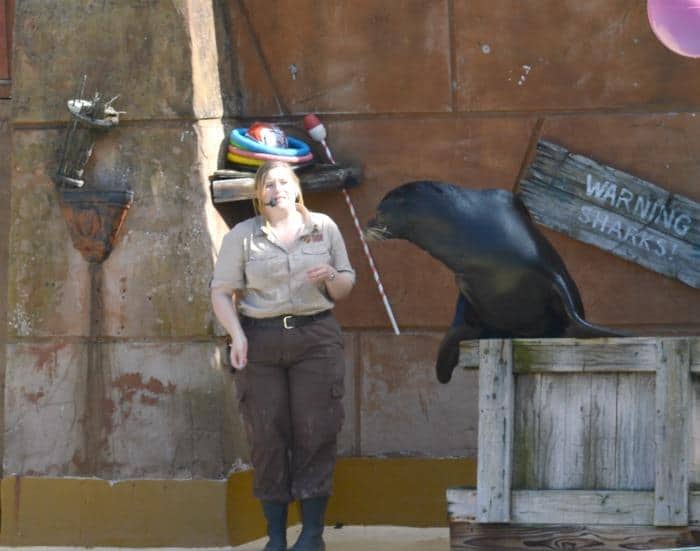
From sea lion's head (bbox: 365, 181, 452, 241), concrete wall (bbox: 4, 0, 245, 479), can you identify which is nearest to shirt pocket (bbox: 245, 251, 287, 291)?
sea lion's head (bbox: 365, 181, 452, 241)

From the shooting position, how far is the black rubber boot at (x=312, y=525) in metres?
→ 5.88

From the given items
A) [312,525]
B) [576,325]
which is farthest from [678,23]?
[312,525]

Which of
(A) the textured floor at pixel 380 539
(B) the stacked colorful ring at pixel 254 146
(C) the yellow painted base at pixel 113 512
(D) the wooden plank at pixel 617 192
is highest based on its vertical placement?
(B) the stacked colorful ring at pixel 254 146

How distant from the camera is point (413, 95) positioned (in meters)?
6.98

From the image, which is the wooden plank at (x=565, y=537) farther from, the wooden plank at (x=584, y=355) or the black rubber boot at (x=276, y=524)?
the black rubber boot at (x=276, y=524)

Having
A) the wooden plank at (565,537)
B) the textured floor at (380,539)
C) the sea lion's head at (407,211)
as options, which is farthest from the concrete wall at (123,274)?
the wooden plank at (565,537)

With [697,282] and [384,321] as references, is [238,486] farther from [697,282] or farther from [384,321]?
[697,282]

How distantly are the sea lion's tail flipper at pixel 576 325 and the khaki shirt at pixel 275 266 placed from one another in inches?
33.6

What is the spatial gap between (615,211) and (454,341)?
4.26ft

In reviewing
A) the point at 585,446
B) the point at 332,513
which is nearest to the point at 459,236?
the point at 585,446

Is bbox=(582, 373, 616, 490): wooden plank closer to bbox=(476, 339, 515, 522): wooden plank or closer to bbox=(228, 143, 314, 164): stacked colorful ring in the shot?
bbox=(476, 339, 515, 522): wooden plank

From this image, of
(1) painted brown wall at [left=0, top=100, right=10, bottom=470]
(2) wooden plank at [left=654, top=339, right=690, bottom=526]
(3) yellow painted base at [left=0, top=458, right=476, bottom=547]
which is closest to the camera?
(2) wooden plank at [left=654, top=339, right=690, bottom=526]

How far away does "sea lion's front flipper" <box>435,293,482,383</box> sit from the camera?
5938 millimetres

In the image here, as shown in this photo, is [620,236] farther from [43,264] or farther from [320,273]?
[43,264]
